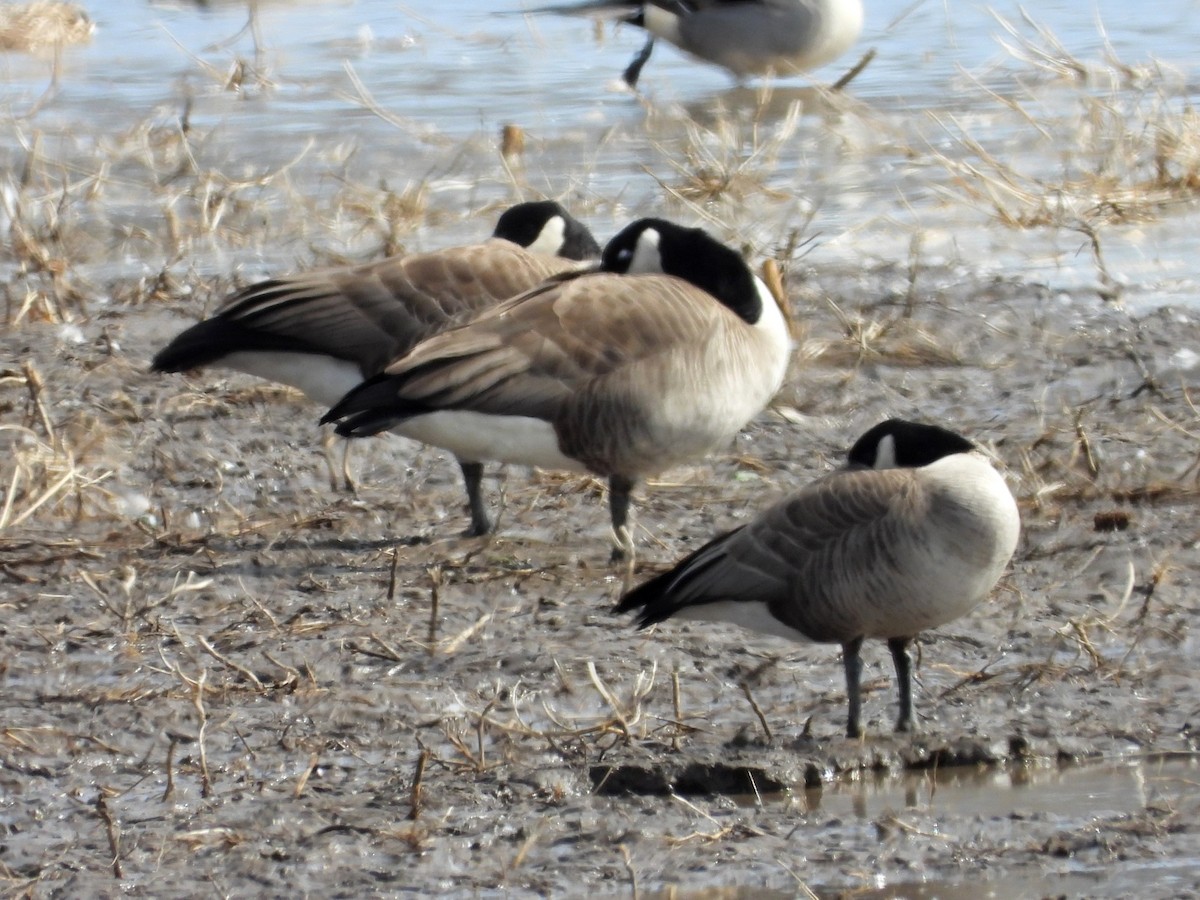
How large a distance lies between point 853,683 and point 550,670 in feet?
2.59

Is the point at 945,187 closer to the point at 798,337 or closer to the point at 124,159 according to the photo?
the point at 798,337

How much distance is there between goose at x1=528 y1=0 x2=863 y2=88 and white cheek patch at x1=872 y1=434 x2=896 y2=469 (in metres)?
8.96

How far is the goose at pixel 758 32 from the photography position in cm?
1319

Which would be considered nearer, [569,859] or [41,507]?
[569,859]

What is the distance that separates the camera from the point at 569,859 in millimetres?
3412

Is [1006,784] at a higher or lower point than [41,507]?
higher

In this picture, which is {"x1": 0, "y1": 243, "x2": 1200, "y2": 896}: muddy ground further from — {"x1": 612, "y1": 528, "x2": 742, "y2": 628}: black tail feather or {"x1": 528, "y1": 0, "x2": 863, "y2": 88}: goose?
{"x1": 528, "y1": 0, "x2": 863, "y2": 88}: goose

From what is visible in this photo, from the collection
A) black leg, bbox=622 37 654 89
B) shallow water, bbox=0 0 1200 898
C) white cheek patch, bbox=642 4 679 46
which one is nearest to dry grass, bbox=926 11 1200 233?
shallow water, bbox=0 0 1200 898

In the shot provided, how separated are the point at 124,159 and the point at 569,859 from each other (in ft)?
24.2

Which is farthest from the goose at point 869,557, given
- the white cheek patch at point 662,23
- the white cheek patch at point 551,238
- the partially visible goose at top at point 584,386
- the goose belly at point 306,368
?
the white cheek patch at point 662,23

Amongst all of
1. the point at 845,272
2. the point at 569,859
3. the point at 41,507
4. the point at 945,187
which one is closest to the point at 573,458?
the point at 41,507

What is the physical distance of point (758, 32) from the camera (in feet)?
43.7

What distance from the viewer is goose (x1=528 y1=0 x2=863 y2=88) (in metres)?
13.2

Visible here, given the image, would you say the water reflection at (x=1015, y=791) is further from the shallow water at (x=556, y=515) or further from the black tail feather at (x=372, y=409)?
the black tail feather at (x=372, y=409)
